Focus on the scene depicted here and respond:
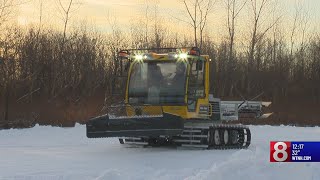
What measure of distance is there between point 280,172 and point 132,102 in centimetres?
682

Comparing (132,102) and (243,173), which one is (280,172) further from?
(132,102)

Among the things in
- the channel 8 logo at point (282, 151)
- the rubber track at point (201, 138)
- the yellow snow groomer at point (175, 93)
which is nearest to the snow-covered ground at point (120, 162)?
the channel 8 logo at point (282, 151)

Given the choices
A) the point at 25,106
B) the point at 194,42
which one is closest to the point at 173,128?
the point at 25,106

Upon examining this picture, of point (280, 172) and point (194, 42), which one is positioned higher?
point (194, 42)

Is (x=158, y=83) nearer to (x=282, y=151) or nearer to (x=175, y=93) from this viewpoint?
(x=175, y=93)

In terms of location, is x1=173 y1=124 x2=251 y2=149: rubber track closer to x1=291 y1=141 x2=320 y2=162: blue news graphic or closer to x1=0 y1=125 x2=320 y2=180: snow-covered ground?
x1=0 y1=125 x2=320 y2=180: snow-covered ground

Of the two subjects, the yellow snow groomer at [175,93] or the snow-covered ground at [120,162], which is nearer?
the snow-covered ground at [120,162]

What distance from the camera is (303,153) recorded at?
9789mm

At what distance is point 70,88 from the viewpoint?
121 ft

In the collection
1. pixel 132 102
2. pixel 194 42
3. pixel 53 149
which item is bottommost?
pixel 53 149

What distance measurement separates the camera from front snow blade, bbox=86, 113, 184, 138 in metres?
13.4

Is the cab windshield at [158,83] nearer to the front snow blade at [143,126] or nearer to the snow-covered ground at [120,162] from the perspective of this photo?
the front snow blade at [143,126]

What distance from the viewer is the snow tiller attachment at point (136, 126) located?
13.4 m

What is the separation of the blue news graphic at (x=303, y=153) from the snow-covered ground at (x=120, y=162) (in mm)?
125
